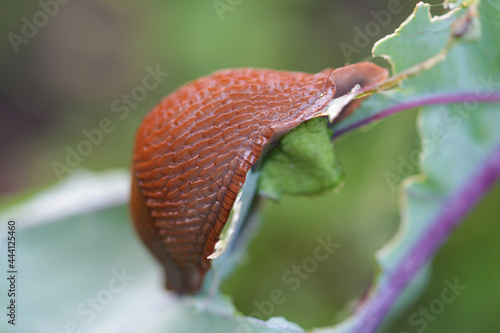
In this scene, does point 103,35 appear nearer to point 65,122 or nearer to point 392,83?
point 65,122

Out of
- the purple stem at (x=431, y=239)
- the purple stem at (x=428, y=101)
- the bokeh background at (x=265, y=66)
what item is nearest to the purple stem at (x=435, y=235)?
the purple stem at (x=431, y=239)

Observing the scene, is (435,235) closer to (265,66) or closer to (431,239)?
(431,239)

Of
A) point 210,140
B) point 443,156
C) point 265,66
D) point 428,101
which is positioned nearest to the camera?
point 210,140

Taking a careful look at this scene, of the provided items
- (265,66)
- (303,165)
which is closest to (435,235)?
(303,165)

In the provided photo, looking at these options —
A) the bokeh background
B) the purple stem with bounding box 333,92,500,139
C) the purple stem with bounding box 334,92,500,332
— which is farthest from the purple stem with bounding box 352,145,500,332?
the bokeh background

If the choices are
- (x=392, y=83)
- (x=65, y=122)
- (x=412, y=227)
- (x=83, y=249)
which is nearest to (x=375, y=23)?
(x=412, y=227)

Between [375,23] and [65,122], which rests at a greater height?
[65,122]
